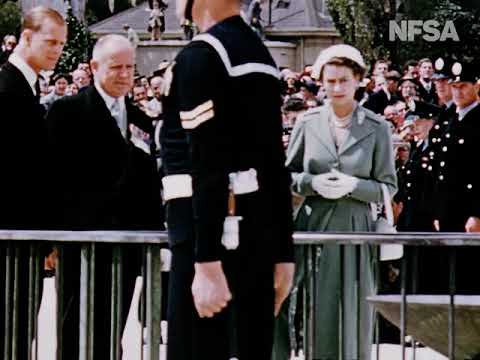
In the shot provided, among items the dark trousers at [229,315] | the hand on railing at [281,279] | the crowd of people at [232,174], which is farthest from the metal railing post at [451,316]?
the dark trousers at [229,315]

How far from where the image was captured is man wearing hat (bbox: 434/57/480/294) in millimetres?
9242

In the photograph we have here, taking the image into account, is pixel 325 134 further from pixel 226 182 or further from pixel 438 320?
pixel 226 182

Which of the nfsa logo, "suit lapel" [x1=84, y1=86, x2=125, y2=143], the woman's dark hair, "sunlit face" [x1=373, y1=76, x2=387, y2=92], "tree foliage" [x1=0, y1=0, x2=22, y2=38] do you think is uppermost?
"tree foliage" [x1=0, y1=0, x2=22, y2=38]

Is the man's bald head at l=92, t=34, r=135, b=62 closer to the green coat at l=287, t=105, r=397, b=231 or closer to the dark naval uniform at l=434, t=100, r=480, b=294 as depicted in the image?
the green coat at l=287, t=105, r=397, b=231

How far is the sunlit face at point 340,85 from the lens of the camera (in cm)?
768

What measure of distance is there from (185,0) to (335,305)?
253 cm

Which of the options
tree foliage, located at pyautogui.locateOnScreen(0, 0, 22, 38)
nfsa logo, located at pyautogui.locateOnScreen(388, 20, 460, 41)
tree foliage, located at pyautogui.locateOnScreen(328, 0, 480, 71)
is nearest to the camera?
tree foliage, located at pyautogui.locateOnScreen(328, 0, 480, 71)

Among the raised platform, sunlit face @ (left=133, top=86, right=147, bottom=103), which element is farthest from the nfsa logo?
the raised platform

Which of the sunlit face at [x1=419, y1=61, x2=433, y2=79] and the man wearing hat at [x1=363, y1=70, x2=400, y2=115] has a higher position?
the sunlit face at [x1=419, y1=61, x2=433, y2=79]

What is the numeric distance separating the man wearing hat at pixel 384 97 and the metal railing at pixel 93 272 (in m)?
10.9

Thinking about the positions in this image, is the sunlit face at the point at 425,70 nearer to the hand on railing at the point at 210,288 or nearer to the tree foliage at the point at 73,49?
the hand on railing at the point at 210,288

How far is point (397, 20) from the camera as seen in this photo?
42.1 m

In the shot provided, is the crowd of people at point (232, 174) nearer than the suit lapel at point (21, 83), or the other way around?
the crowd of people at point (232, 174)

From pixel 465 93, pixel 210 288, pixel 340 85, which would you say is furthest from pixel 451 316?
pixel 465 93
